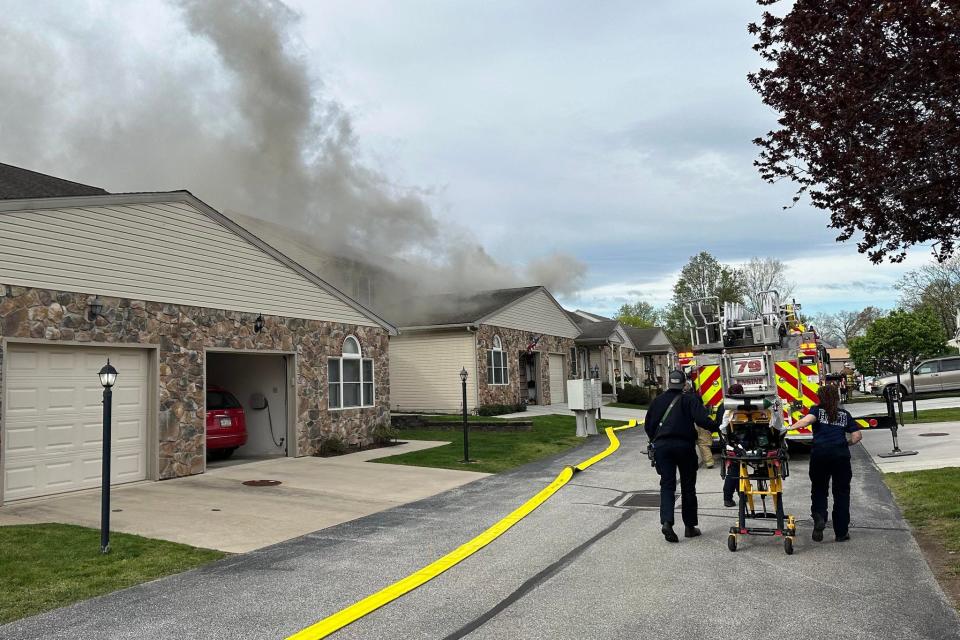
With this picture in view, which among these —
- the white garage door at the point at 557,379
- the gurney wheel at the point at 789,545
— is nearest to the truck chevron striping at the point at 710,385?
the gurney wheel at the point at 789,545

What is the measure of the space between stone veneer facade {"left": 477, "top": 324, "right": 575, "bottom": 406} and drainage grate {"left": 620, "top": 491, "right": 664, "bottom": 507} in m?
13.7

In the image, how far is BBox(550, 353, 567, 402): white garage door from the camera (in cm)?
2827

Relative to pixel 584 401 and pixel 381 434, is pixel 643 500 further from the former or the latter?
pixel 381 434

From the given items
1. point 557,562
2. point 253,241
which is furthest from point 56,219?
point 557,562

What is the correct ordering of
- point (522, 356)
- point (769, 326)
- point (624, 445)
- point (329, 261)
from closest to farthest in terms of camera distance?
point (769, 326) < point (624, 445) < point (329, 261) < point (522, 356)

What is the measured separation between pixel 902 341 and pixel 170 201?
32.3 metres

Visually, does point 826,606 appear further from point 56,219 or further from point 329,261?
point 329,261

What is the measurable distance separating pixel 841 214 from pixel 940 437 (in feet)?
31.6

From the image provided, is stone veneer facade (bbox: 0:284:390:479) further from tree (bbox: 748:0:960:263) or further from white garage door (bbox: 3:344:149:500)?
tree (bbox: 748:0:960:263)

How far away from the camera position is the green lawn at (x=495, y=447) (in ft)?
42.3

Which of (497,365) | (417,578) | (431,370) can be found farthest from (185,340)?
(497,365)

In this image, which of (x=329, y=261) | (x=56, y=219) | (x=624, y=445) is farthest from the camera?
(x=329, y=261)

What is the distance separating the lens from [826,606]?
462 cm

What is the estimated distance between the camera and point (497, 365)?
24188 millimetres
